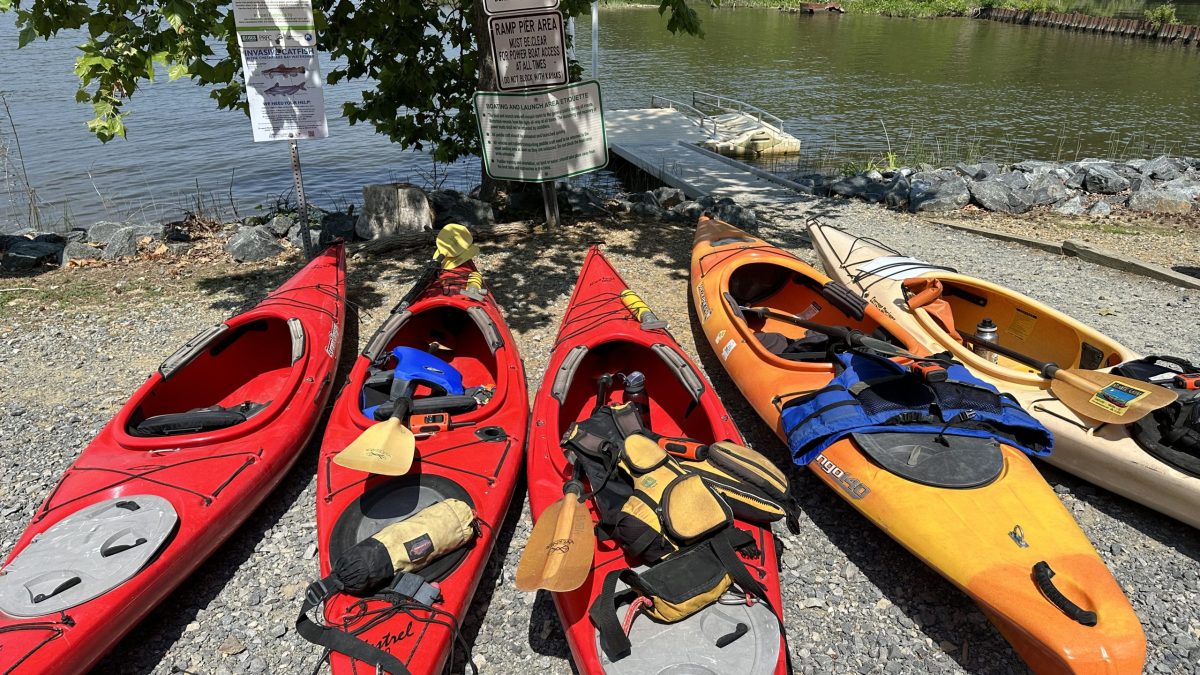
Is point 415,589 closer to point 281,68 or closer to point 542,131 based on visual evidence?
point 281,68

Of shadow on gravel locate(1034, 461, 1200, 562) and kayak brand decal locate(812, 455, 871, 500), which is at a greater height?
kayak brand decal locate(812, 455, 871, 500)

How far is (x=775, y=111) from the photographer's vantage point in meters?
19.1

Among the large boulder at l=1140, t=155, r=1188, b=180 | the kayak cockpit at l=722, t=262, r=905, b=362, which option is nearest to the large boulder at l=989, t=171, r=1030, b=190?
the large boulder at l=1140, t=155, r=1188, b=180

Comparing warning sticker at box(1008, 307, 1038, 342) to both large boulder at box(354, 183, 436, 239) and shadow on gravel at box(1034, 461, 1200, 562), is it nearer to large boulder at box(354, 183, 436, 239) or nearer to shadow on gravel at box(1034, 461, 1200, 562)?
shadow on gravel at box(1034, 461, 1200, 562)

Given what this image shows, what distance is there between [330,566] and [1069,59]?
33.5 meters

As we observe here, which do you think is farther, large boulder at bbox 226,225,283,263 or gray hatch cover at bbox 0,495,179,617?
large boulder at bbox 226,225,283,263

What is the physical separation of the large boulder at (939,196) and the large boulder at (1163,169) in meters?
4.02

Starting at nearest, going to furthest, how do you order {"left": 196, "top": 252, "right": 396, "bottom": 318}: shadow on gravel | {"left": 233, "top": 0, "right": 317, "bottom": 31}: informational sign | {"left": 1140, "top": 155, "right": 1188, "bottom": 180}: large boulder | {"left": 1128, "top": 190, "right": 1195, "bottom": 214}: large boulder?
{"left": 233, "top": 0, "right": 317, "bottom": 31}: informational sign
{"left": 196, "top": 252, "right": 396, "bottom": 318}: shadow on gravel
{"left": 1128, "top": 190, "right": 1195, "bottom": 214}: large boulder
{"left": 1140, "top": 155, "right": 1188, "bottom": 180}: large boulder

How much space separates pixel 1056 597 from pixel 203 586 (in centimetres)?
391

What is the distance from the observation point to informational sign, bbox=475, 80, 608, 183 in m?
6.70

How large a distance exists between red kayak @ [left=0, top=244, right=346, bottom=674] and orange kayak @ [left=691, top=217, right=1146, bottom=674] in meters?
2.95

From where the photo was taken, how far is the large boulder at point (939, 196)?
352 inches

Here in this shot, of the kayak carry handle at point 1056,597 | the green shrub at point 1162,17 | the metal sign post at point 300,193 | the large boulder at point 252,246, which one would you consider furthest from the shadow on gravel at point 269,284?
the green shrub at point 1162,17

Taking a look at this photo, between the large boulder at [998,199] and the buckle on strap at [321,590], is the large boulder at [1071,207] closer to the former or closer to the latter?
the large boulder at [998,199]
